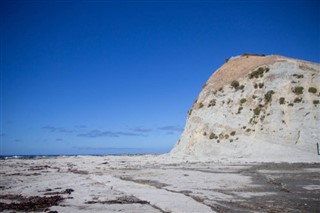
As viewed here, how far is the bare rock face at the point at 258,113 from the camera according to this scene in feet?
126

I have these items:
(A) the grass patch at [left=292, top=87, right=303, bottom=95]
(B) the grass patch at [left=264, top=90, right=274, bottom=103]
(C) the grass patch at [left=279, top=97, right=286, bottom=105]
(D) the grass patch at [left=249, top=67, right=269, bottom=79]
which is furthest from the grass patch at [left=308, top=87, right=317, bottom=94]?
(D) the grass patch at [left=249, top=67, right=269, bottom=79]

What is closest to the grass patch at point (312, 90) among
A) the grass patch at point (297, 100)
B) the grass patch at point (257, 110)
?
the grass patch at point (297, 100)

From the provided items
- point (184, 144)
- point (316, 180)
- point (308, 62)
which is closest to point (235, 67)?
point (308, 62)

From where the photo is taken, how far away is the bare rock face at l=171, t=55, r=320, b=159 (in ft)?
126

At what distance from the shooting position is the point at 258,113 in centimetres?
4388

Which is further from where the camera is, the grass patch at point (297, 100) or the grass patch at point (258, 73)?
the grass patch at point (258, 73)

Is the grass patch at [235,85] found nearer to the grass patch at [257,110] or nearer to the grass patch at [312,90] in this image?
the grass patch at [257,110]

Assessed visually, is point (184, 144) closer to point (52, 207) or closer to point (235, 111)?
point (235, 111)

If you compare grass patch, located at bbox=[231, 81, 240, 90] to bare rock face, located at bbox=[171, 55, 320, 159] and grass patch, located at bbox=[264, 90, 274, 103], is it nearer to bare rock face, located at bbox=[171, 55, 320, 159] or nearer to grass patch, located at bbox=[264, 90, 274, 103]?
bare rock face, located at bbox=[171, 55, 320, 159]

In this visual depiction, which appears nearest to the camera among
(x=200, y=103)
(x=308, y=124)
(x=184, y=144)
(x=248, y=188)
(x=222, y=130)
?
(x=248, y=188)

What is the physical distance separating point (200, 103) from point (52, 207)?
144ft

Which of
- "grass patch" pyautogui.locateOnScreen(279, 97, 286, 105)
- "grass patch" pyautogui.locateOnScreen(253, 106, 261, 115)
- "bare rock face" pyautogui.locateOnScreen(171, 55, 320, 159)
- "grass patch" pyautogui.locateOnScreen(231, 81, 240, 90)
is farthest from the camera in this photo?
"grass patch" pyautogui.locateOnScreen(231, 81, 240, 90)

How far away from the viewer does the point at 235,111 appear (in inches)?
1834

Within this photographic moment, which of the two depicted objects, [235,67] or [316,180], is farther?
[235,67]
